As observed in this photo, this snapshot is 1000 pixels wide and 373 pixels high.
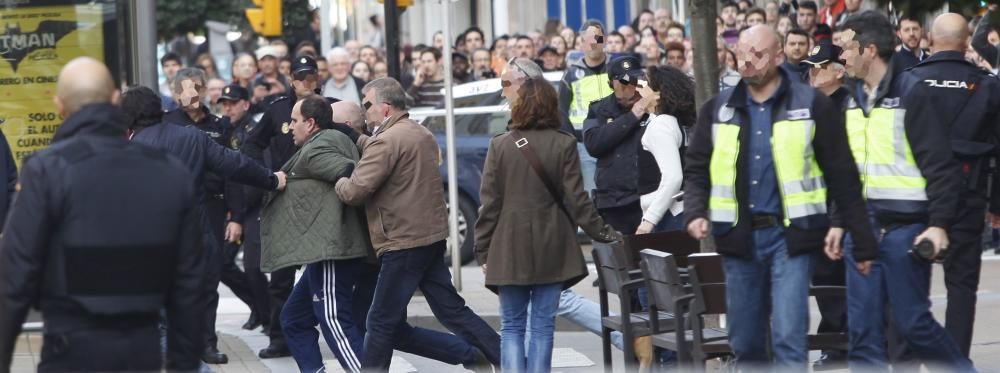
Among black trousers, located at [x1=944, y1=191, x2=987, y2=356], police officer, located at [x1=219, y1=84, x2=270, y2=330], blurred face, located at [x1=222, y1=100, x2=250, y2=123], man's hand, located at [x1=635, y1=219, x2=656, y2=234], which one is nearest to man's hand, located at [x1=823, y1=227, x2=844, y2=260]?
black trousers, located at [x1=944, y1=191, x2=987, y2=356]

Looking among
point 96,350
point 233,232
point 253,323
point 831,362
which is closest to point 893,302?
point 831,362

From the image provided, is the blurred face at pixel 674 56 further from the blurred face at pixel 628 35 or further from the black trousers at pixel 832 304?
the black trousers at pixel 832 304

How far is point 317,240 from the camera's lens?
9.48 metres

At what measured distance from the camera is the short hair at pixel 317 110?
9703mm

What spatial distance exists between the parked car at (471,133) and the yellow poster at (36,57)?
4.44 meters

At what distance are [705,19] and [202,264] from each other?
16.2 feet

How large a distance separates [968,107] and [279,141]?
4.32 metres

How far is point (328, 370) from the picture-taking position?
416 inches

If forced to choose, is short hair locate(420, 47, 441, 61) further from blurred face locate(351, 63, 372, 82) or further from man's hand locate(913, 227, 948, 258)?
man's hand locate(913, 227, 948, 258)

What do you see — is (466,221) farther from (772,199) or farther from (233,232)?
(772,199)

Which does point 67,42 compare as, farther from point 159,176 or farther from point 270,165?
point 159,176

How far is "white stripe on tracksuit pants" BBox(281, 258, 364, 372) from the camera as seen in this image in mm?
9469

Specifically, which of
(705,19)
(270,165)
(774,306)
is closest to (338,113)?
(270,165)

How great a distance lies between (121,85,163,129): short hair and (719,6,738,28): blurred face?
11.4 meters
